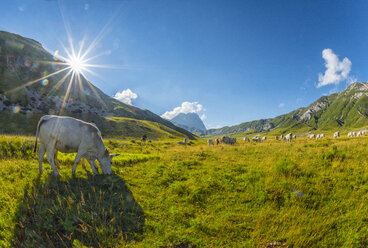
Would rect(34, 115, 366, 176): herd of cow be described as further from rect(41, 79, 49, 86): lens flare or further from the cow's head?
rect(41, 79, 49, 86): lens flare

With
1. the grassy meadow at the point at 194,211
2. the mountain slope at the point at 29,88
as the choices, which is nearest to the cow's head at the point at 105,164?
the grassy meadow at the point at 194,211

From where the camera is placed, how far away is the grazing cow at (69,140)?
7.25 meters

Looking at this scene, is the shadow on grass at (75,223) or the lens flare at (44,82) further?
the lens flare at (44,82)

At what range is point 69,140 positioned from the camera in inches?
294

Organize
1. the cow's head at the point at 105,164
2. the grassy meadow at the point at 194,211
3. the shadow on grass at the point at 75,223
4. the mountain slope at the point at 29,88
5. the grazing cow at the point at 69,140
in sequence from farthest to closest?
the mountain slope at the point at 29,88, the cow's head at the point at 105,164, the grazing cow at the point at 69,140, the grassy meadow at the point at 194,211, the shadow on grass at the point at 75,223

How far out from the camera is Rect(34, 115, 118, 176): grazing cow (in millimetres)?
7246

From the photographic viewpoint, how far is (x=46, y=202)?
4586 mm

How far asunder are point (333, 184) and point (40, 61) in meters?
138

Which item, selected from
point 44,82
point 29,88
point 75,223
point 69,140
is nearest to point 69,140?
point 69,140

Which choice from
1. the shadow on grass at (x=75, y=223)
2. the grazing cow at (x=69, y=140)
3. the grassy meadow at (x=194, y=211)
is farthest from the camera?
the grazing cow at (x=69, y=140)

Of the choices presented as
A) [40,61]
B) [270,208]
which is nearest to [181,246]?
[270,208]

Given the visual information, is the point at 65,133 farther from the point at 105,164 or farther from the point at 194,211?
the point at 194,211

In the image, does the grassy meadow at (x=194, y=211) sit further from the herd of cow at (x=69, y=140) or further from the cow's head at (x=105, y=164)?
the herd of cow at (x=69, y=140)

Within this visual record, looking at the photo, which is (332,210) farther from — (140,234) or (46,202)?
(46,202)
